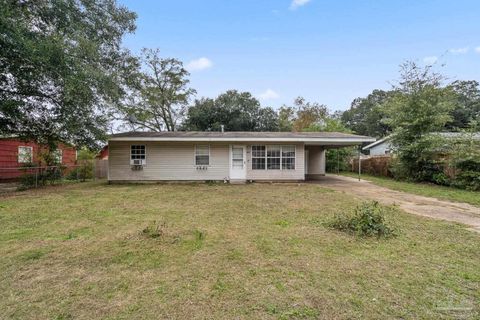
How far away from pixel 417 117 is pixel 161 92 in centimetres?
2205

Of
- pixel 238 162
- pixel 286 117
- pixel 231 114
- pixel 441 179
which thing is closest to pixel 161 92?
pixel 231 114

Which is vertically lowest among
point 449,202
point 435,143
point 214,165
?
point 449,202

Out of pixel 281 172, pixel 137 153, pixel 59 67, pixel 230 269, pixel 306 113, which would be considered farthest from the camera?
pixel 306 113

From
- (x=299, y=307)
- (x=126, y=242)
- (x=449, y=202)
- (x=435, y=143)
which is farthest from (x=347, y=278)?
(x=435, y=143)

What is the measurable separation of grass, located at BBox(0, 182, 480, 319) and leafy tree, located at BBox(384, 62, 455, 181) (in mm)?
9230

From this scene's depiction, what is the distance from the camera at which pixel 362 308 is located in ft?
8.06

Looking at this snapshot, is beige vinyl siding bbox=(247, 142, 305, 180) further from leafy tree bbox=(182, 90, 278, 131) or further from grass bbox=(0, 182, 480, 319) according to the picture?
leafy tree bbox=(182, 90, 278, 131)

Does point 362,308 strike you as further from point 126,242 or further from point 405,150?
point 405,150

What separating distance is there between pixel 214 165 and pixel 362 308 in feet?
36.8

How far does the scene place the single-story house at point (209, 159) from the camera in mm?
13055

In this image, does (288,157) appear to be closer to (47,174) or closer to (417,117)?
(417,117)

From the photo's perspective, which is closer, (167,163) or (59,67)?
(59,67)

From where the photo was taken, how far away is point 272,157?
13.4 meters

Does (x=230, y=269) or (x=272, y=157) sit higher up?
(x=272, y=157)
